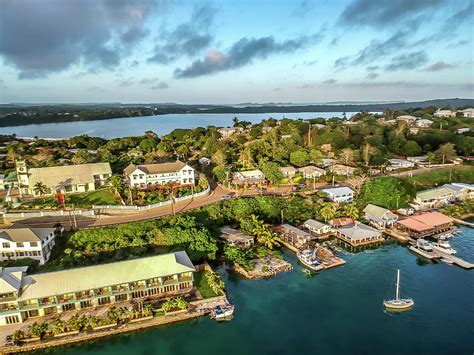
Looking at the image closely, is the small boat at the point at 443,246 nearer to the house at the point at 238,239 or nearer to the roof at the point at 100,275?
the house at the point at 238,239

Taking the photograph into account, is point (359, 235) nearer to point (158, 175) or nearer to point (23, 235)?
point (158, 175)

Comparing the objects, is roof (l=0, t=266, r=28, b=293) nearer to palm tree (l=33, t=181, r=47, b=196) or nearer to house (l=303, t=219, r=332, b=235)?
palm tree (l=33, t=181, r=47, b=196)

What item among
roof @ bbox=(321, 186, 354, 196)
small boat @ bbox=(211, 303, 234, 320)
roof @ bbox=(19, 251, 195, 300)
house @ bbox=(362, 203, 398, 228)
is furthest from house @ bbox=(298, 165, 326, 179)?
small boat @ bbox=(211, 303, 234, 320)

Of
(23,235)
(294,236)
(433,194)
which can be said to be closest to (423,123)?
(433,194)

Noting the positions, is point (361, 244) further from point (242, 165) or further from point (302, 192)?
point (242, 165)


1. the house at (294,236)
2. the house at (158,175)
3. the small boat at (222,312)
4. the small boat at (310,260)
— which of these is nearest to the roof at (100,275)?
the small boat at (222,312)

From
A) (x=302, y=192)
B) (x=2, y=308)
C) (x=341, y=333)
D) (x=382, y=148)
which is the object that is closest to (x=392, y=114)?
(x=382, y=148)
